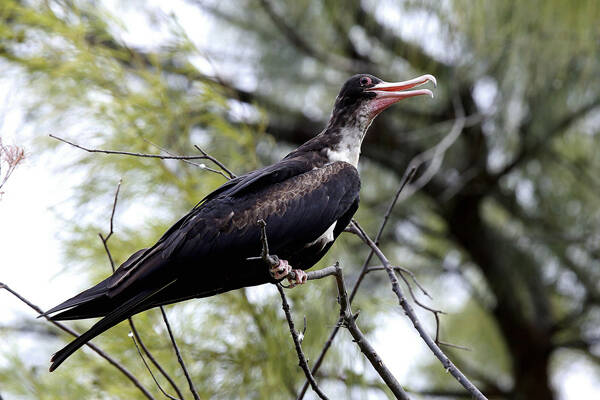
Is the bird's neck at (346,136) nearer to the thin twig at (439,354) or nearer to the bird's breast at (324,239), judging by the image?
the bird's breast at (324,239)

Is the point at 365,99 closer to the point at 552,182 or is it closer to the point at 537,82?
the point at 537,82

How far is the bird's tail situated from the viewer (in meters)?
1.33

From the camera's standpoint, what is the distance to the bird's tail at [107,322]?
4.37ft

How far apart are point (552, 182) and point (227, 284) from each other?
205 cm

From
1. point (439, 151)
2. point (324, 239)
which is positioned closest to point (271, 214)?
point (324, 239)

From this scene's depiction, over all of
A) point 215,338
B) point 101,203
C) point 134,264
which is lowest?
point 134,264

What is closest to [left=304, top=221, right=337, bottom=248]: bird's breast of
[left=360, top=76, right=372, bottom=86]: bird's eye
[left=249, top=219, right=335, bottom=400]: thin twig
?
[left=249, top=219, right=335, bottom=400]: thin twig

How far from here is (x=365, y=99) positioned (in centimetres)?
205

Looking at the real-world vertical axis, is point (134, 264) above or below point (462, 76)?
below

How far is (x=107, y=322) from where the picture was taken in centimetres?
140

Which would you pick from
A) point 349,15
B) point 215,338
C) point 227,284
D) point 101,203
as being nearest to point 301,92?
point 349,15

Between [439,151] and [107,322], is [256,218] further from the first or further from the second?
[439,151]

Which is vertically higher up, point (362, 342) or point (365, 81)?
point (365, 81)

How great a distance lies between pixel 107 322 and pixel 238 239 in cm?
34
